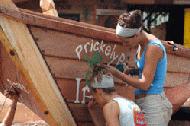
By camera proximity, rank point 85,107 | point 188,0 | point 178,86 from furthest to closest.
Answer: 1. point 188,0
2. point 178,86
3. point 85,107

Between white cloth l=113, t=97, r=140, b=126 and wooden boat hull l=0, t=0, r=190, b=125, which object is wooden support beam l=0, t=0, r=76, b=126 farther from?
white cloth l=113, t=97, r=140, b=126

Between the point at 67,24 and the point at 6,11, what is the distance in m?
0.60

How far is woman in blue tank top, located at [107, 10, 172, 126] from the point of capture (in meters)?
4.69

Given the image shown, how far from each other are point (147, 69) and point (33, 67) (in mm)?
1024

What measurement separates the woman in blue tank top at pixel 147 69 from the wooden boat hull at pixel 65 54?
53 centimetres

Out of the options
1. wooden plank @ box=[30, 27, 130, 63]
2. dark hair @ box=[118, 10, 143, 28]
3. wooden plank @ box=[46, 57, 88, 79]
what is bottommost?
wooden plank @ box=[46, 57, 88, 79]

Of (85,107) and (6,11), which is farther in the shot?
(85,107)

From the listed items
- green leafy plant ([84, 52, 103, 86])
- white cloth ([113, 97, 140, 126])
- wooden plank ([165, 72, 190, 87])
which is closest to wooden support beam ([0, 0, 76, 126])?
green leafy plant ([84, 52, 103, 86])

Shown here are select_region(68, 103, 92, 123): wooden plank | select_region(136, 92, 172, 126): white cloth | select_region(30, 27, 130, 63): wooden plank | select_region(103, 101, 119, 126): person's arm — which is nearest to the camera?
select_region(103, 101, 119, 126): person's arm

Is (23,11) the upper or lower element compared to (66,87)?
upper

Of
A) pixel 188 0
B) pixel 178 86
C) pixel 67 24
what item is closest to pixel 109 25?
pixel 188 0

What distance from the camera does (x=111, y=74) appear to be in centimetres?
493

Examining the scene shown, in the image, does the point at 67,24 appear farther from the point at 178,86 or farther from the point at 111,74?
the point at 178,86

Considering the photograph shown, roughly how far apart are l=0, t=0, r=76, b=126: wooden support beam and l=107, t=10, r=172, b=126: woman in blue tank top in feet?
2.13
